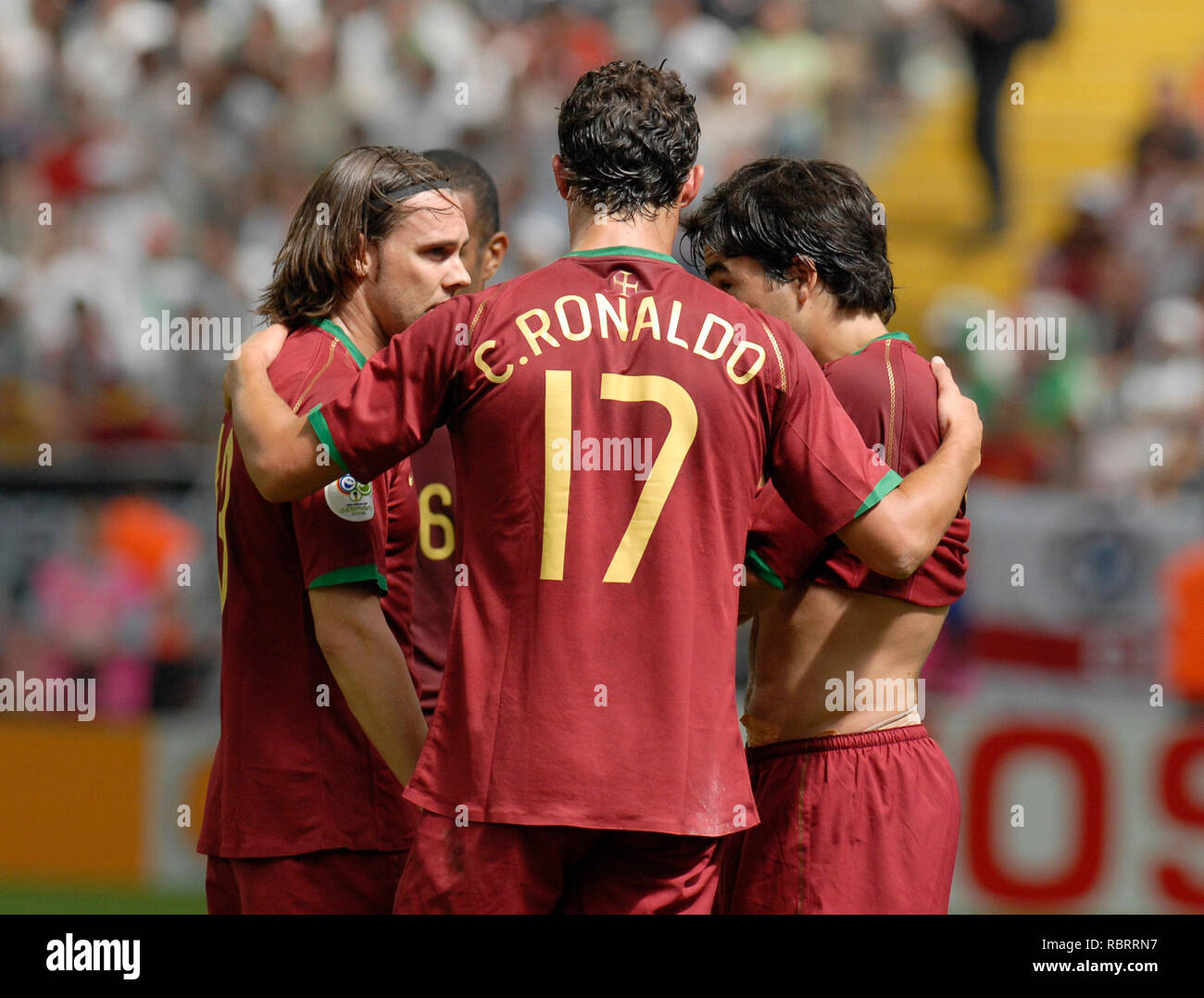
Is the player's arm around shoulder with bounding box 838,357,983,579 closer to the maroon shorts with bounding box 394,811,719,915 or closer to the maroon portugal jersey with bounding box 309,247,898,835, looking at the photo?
the maroon portugal jersey with bounding box 309,247,898,835

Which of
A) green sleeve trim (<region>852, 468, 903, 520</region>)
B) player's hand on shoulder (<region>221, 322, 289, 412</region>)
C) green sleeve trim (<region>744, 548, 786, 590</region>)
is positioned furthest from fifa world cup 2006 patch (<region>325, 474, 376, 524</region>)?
green sleeve trim (<region>852, 468, 903, 520</region>)

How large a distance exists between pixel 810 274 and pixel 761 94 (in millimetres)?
7148

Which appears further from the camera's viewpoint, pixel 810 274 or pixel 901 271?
pixel 901 271

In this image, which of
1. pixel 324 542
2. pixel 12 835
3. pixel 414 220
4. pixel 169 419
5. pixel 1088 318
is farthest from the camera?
pixel 1088 318

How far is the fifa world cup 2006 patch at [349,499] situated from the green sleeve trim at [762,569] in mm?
748

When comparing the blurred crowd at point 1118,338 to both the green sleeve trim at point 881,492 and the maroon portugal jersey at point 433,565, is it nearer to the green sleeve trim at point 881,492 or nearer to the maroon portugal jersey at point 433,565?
the maroon portugal jersey at point 433,565

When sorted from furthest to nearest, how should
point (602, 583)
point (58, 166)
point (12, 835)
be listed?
1. point (58, 166)
2. point (12, 835)
3. point (602, 583)

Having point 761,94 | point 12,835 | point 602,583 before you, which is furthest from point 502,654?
point 761,94

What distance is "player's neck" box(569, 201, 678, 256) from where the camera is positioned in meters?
2.46

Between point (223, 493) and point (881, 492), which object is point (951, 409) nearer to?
point (881, 492)

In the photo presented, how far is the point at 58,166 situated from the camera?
9680mm

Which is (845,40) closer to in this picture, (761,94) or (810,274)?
(761,94)

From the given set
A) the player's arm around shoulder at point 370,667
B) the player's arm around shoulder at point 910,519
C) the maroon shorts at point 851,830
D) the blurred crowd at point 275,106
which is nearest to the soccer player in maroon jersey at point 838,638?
the maroon shorts at point 851,830

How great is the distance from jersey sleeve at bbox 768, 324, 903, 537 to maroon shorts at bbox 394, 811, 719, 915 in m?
0.59
